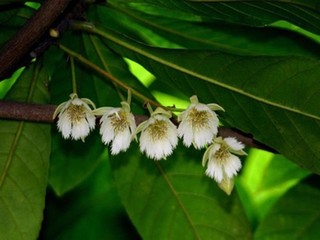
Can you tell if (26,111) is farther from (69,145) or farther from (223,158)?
(69,145)

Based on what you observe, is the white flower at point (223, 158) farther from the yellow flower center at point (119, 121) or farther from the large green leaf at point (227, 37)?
the large green leaf at point (227, 37)

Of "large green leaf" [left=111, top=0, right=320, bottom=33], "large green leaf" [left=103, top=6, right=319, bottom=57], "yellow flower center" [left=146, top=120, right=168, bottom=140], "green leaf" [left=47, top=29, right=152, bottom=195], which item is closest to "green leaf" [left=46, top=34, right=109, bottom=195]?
"green leaf" [left=47, top=29, right=152, bottom=195]

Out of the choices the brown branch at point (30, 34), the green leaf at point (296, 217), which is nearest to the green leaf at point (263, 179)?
the green leaf at point (296, 217)

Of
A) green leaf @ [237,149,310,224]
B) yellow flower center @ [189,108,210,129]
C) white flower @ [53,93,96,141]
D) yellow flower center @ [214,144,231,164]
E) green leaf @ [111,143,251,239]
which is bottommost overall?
green leaf @ [237,149,310,224]

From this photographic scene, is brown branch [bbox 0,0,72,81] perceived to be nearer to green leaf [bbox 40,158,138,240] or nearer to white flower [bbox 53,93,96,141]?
white flower [bbox 53,93,96,141]

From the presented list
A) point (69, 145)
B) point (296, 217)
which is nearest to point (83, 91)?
point (69, 145)

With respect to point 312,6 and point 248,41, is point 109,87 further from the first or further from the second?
point 312,6
